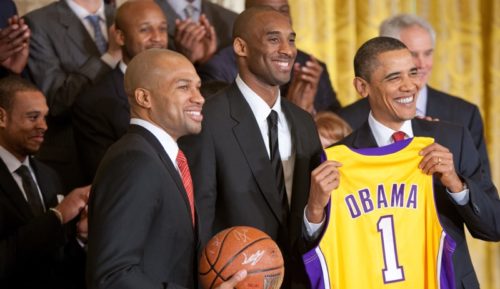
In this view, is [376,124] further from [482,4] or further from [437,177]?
[482,4]

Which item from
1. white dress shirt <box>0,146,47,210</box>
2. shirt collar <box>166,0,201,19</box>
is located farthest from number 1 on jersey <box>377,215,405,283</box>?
shirt collar <box>166,0,201,19</box>

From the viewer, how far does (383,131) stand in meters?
3.73

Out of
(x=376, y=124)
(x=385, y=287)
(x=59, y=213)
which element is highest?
(x=376, y=124)

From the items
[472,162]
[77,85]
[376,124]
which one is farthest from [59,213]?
[472,162]

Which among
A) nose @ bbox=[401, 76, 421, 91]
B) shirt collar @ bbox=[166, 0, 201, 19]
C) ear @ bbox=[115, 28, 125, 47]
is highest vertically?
shirt collar @ bbox=[166, 0, 201, 19]

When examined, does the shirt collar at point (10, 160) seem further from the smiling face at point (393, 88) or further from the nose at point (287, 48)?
the smiling face at point (393, 88)

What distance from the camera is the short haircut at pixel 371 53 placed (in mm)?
3770

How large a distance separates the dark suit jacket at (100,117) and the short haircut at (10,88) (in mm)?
275

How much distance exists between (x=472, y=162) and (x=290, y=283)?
837mm

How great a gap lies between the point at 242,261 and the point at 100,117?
163 centimetres

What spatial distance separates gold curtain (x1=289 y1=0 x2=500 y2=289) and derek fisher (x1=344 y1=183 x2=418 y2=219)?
8.28 ft

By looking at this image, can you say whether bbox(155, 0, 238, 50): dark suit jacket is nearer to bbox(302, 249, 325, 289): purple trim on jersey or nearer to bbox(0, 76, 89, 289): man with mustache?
bbox(0, 76, 89, 289): man with mustache

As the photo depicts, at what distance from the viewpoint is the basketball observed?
3078 mm

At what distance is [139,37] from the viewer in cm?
465
